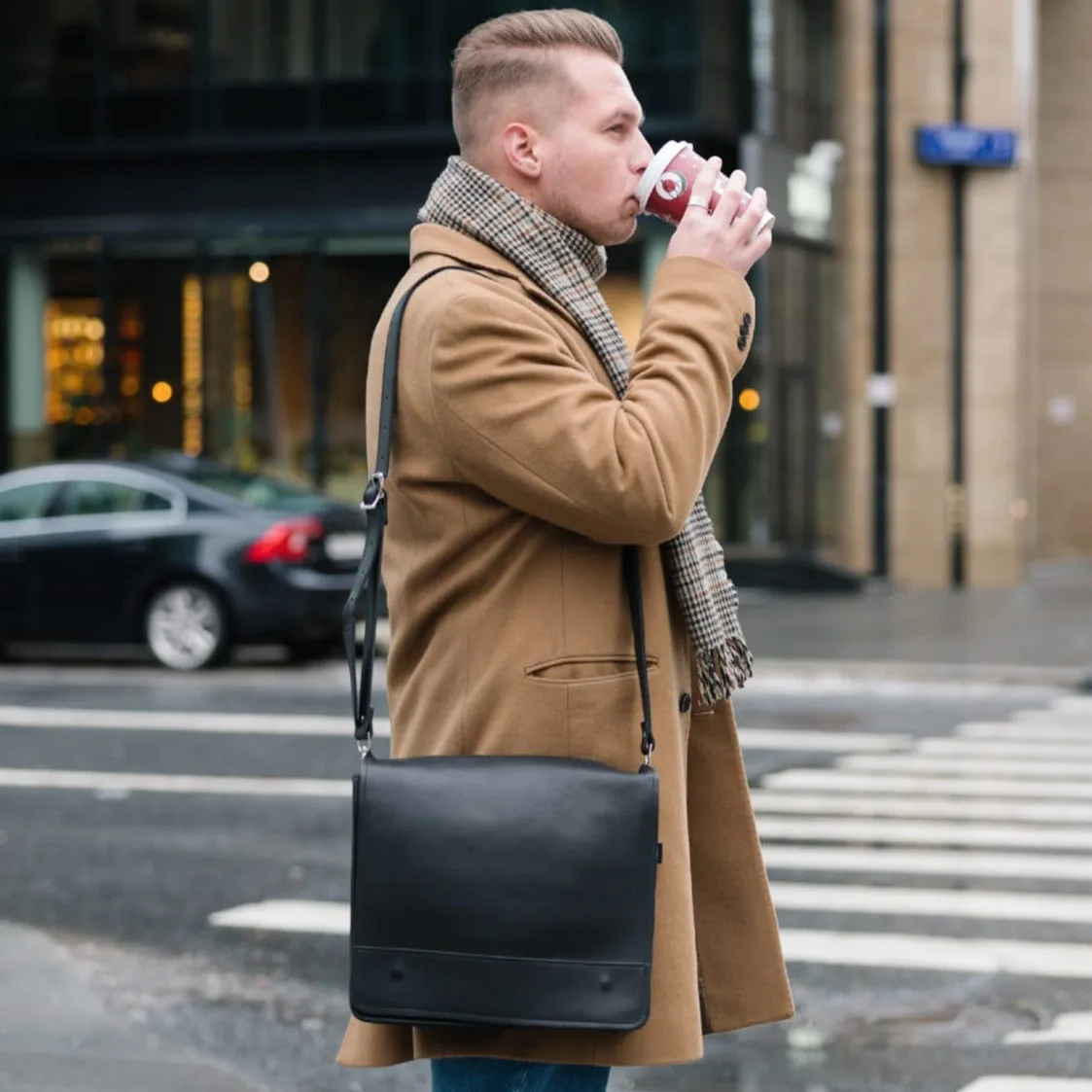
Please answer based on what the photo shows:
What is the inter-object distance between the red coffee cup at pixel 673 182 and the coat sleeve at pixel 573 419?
0.52 ft

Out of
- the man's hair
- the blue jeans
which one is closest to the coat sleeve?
the man's hair

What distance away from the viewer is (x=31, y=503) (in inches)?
649

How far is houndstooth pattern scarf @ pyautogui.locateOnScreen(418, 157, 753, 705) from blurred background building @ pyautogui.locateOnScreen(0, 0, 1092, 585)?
67.7ft

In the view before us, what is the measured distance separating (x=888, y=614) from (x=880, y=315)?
6.24 meters

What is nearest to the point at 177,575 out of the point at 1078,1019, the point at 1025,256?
the point at 1078,1019

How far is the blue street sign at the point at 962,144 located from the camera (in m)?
26.6

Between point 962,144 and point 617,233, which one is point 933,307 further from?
point 617,233

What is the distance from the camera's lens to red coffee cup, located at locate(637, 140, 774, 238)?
271 cm

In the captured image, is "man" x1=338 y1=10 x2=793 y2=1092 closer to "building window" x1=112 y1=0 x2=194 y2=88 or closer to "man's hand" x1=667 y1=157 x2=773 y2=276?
"man's hand" x1=667 y1=157 x2=773 y2=276

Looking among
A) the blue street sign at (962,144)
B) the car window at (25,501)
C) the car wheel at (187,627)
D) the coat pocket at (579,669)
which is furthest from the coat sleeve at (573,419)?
the blue street sign at (962,144)

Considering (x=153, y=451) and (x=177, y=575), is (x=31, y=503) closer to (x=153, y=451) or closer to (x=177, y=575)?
(x=177, y=575)

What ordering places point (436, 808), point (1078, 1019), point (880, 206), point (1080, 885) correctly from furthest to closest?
point (880, 206) → point (1080, 885) → point (1078, 1019) → point (436, 808)

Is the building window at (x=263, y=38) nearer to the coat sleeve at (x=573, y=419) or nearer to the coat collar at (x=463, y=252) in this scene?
the coat collar at (x=463, y=252)

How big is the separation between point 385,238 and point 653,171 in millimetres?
22363
